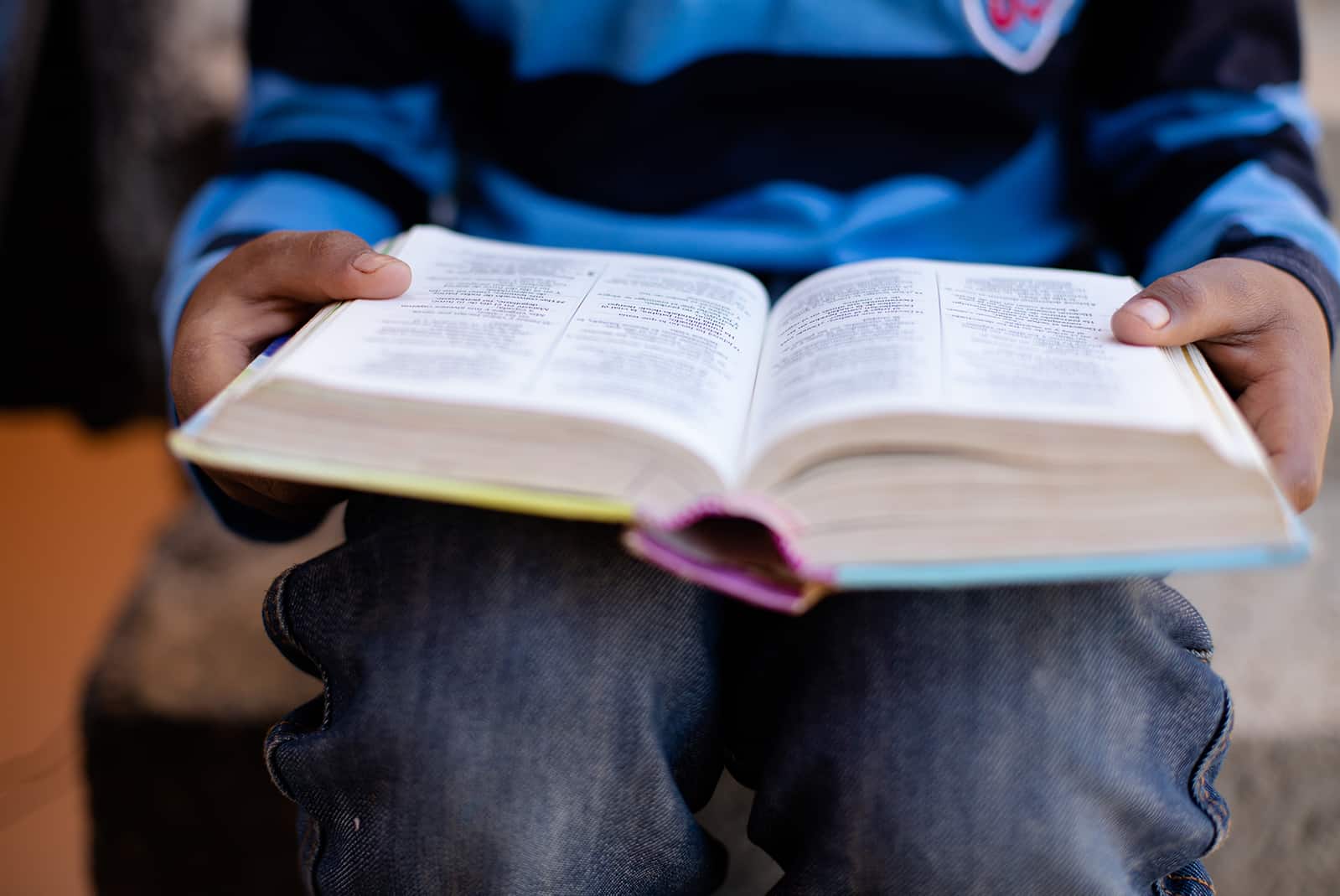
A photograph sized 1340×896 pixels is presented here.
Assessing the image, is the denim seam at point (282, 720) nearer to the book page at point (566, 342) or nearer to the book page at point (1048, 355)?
the book page at point (566, 342)

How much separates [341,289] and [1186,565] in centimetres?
38

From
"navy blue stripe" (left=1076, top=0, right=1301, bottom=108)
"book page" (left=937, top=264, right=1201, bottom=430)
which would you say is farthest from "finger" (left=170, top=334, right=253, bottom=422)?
"navy blue stripe" (left=1076, top=0, right=1301, bottom=108)

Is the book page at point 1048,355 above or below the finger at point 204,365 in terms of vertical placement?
above

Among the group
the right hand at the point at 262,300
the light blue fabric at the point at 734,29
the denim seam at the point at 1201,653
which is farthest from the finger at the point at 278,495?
the denim seam at the point at 1201,653

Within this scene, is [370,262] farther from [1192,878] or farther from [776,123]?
[1192,878]

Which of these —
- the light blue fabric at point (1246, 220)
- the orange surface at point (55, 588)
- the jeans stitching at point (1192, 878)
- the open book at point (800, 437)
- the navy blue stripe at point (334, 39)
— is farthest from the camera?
the orange surface at point (55, 588)

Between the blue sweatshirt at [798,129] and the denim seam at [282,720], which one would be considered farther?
the blue sweatshirt at [798,129]

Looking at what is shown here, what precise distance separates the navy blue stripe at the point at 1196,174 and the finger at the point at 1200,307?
6.2 inches

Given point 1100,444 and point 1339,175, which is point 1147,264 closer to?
point 1100,444

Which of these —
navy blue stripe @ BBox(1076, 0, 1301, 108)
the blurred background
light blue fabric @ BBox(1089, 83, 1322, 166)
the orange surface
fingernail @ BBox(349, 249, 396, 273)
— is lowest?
the orange surface

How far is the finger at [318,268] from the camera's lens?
0.46 meters

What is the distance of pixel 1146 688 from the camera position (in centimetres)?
42

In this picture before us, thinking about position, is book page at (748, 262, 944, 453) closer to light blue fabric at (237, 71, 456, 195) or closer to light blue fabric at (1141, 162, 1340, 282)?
light blue fabric at (1141, 162, 1340, 282)

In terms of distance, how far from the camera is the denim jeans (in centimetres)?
41
